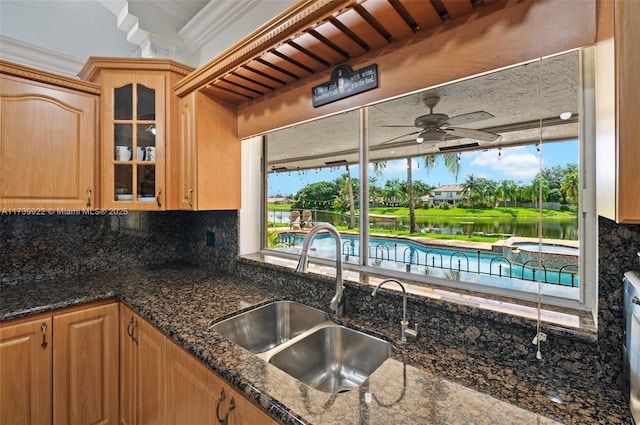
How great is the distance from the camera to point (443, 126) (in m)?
1.42

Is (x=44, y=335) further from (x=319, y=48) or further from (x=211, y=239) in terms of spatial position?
(x=319, y=48)

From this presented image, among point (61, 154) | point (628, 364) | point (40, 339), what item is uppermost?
point (61, 154)

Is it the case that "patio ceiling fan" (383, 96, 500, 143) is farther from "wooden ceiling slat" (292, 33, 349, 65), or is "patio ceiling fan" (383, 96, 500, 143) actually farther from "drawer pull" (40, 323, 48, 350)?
"drawer pull" (40, 323, 48, 350)

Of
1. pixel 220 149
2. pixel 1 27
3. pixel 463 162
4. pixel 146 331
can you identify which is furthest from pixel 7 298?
pixel 463 162

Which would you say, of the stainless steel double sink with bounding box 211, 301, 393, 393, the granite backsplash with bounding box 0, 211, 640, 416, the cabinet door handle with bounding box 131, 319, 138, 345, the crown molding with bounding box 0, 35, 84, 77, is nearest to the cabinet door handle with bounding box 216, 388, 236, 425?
the stainless steel double sink with bounding box 211, 301, 393, 393

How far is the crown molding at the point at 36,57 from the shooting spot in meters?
1.85

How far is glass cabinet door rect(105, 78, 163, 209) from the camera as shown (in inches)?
73.0

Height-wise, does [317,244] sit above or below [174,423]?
above

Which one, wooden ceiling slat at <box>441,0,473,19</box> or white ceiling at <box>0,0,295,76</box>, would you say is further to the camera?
white ceiling at <box>0,0,295,76</box>

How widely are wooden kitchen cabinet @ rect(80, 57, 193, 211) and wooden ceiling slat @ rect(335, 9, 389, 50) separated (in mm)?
1330

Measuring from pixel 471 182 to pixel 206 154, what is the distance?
1511 mm

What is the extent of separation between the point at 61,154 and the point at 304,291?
1.66 metres

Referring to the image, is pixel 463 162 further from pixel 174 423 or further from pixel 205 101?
pixel 174 423

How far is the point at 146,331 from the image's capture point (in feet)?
4.66
